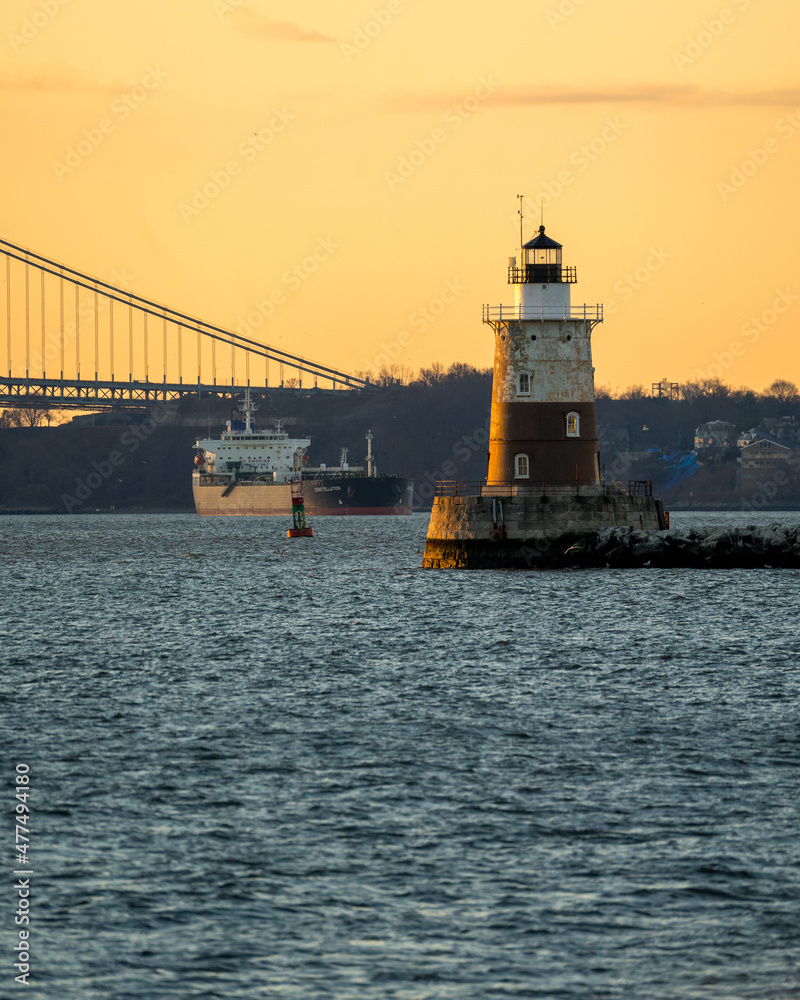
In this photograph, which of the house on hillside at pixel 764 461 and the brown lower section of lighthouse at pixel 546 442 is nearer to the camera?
the brown lower section of lighthouse at pixel 546 442

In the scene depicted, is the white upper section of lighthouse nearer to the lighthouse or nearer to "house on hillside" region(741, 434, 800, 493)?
the lighthouse

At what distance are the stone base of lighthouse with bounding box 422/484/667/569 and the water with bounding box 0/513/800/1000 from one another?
9.56 meters

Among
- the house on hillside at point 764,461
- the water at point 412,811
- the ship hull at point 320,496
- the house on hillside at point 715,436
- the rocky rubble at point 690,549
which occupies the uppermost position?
the house on hillside at point 715,436

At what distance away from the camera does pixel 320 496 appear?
357 feet

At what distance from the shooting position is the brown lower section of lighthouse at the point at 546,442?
34094mm

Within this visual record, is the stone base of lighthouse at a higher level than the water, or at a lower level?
higher

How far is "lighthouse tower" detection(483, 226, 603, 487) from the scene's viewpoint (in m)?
34.1

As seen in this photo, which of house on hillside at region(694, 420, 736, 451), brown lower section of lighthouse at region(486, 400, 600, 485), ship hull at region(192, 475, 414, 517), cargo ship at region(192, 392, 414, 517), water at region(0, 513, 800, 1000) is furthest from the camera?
house on hillside at region(694, 420, 736, 451)

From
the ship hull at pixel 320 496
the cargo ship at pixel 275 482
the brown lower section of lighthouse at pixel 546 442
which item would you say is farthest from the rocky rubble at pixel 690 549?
the cargo ship at pixel 275 482

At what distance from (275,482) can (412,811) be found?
101535 mm

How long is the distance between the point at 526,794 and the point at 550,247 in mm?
24471

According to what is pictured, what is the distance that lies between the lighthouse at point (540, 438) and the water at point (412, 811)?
32.0 feet

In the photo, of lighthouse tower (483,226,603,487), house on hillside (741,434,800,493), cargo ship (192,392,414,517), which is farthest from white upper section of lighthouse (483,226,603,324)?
house on hillside (741,434,800,493)

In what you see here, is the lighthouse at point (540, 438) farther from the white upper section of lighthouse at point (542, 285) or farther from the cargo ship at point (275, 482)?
the cargo ship at point (275, 482)
